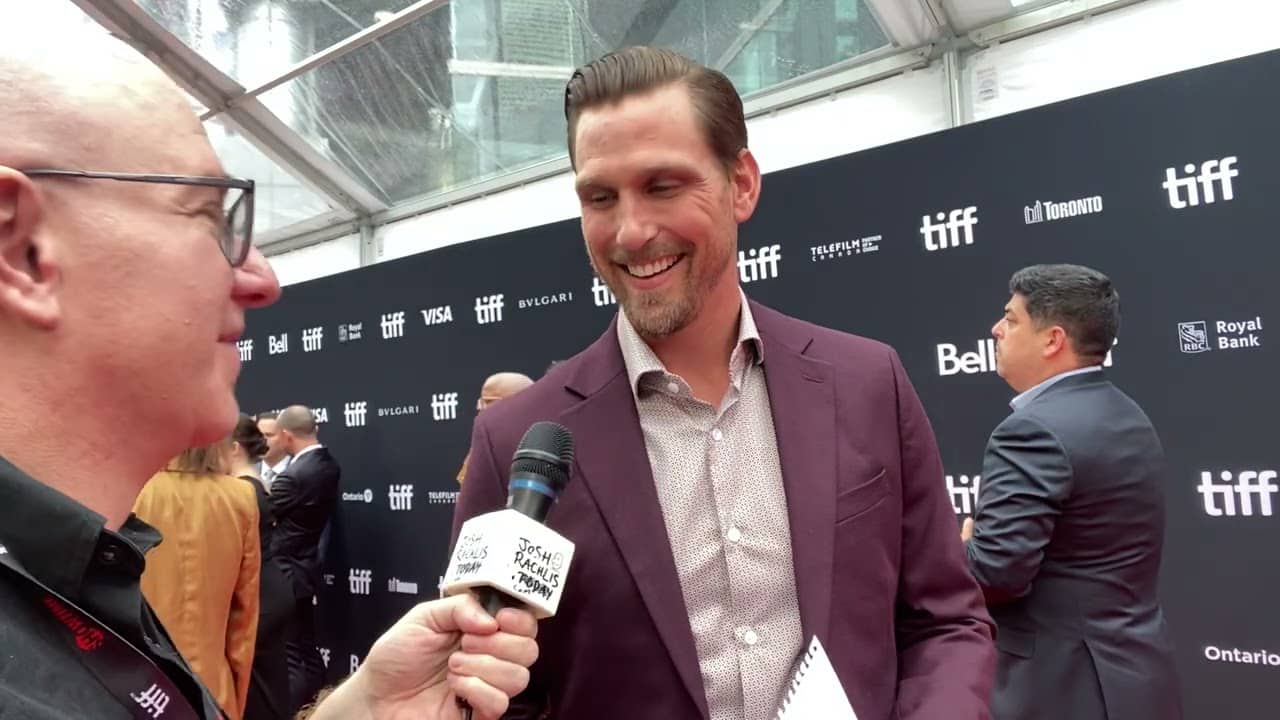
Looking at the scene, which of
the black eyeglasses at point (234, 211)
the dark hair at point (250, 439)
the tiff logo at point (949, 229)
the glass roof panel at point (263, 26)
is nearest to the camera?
the black eyeglasses at point (234, 211)

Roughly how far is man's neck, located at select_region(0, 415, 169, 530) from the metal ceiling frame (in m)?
3.26

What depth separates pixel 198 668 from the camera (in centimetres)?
234

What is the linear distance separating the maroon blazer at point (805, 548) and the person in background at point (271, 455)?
4285mm

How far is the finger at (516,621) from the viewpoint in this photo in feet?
2.64

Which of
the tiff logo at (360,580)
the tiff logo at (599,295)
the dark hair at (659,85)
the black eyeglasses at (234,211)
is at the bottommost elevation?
the tiff logo at (360,580)

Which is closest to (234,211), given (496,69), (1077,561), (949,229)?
(1077,561)

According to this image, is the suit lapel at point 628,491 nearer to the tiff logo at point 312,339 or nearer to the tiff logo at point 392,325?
the tiff logo at point 392,325

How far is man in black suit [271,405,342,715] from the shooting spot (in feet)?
15.1

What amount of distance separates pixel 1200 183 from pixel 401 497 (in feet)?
14.1

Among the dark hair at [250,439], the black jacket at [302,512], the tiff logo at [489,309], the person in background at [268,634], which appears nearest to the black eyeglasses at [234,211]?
the person in background at [268,634]

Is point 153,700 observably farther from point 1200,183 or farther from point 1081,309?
point 1200,183

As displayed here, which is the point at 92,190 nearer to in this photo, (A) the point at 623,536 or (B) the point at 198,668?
(A) the point at 623,536

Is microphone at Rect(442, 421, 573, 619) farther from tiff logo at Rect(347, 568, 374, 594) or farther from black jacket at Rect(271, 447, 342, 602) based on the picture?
tiff logo at Rect(347, 568, 374, 594)

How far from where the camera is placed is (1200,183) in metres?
2.67
